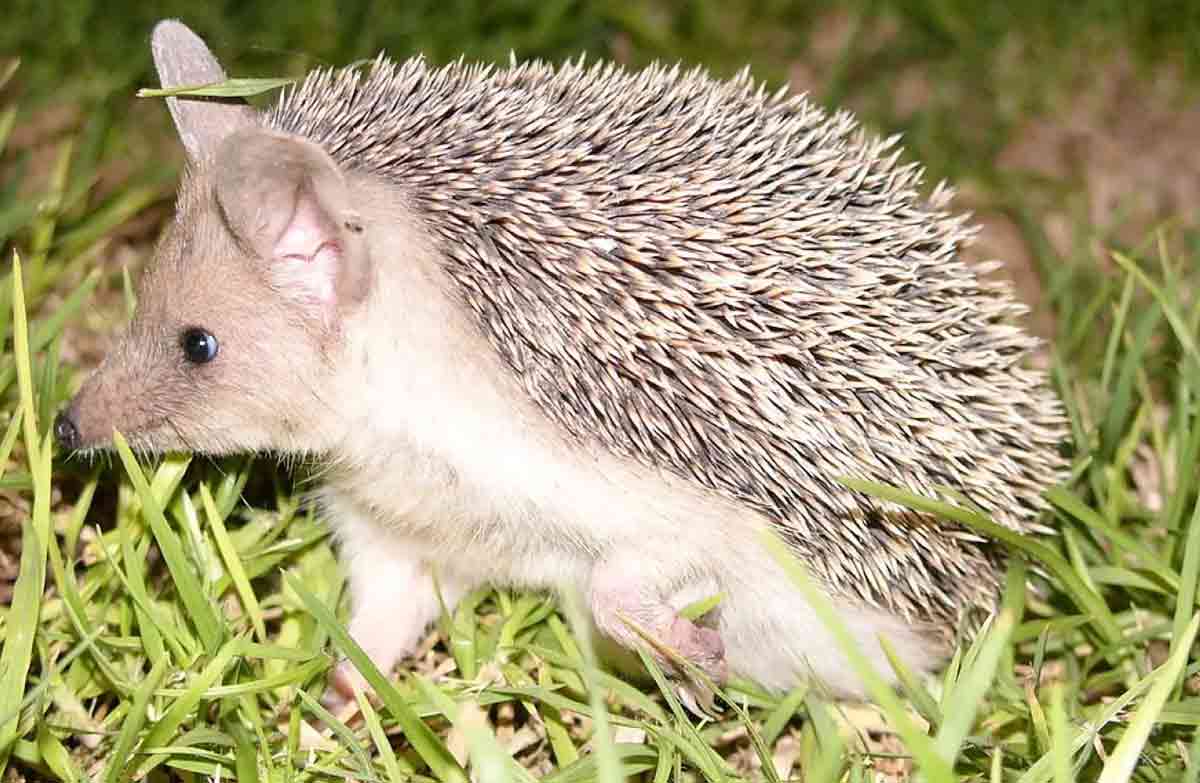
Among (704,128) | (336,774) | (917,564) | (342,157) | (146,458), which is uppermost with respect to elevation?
(704,128)

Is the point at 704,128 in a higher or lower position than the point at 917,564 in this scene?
higher

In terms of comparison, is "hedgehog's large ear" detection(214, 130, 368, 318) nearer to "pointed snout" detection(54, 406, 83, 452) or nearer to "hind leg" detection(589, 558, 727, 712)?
"pointed snout" detection(54, 406, 83, 452)

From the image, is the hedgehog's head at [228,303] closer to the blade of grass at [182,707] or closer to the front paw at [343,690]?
the blade of grass at [182,707]

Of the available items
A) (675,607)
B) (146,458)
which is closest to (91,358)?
(146,458)

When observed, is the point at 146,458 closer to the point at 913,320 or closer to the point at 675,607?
the point at 675,607

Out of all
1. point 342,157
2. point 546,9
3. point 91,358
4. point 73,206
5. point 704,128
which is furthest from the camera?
point 546,9

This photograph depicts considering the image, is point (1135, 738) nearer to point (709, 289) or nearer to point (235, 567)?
point (709, 289)

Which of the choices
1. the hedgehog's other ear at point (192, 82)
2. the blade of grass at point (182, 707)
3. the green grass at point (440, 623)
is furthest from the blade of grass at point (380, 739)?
the hedgehog's other ear at point (192, 82)
